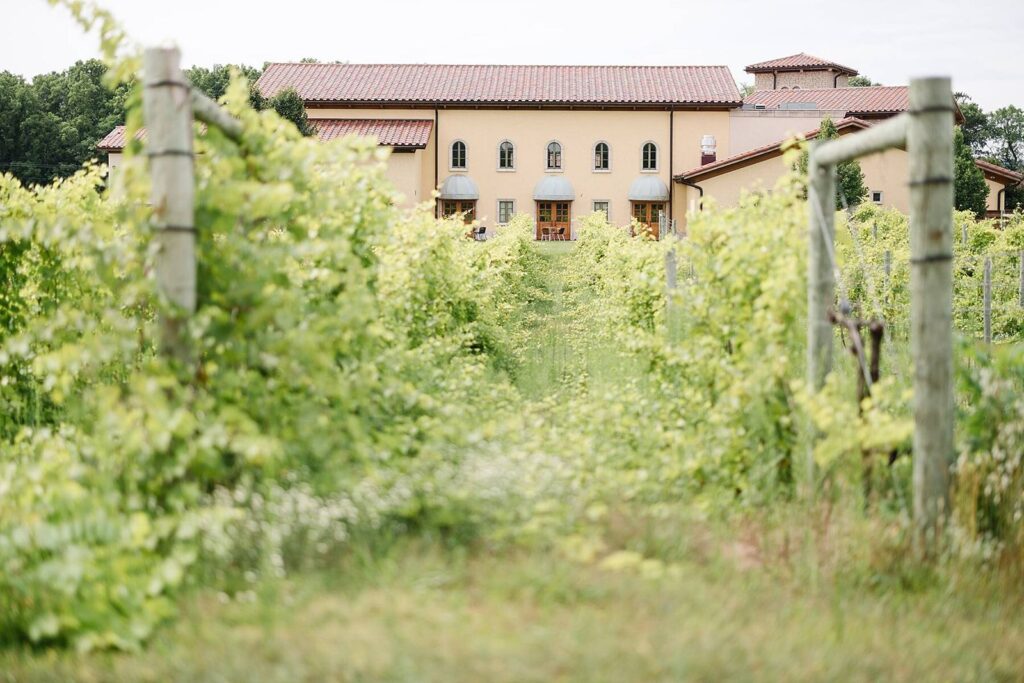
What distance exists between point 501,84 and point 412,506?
42632 mm

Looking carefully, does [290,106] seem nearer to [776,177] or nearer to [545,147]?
[545,147]

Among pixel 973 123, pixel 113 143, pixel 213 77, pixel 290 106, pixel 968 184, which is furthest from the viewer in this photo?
pixel 973 123

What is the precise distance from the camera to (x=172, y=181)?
3732 millimetres

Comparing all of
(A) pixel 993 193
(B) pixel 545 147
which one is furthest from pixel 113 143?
(A) pixel 993 193

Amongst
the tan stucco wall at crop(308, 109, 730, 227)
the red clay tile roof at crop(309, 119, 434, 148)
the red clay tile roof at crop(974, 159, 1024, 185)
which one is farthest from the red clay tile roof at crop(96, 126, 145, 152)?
the red clay tile roof at crop(974, 159, 1024, 185)

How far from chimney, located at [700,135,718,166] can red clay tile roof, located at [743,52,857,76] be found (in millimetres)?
28472

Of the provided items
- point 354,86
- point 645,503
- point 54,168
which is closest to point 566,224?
point 354,86

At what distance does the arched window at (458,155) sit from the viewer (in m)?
44.1

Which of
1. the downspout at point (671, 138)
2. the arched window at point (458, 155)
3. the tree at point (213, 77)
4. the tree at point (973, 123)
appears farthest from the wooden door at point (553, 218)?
the tree at point (973, 123)

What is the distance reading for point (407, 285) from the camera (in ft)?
23.8

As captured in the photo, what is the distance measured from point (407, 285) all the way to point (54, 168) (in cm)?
5289

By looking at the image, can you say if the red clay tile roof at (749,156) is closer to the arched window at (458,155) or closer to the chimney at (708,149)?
the chimney at (708,149)

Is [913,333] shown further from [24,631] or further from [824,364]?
[24,631]

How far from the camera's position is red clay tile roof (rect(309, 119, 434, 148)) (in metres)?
40.9
